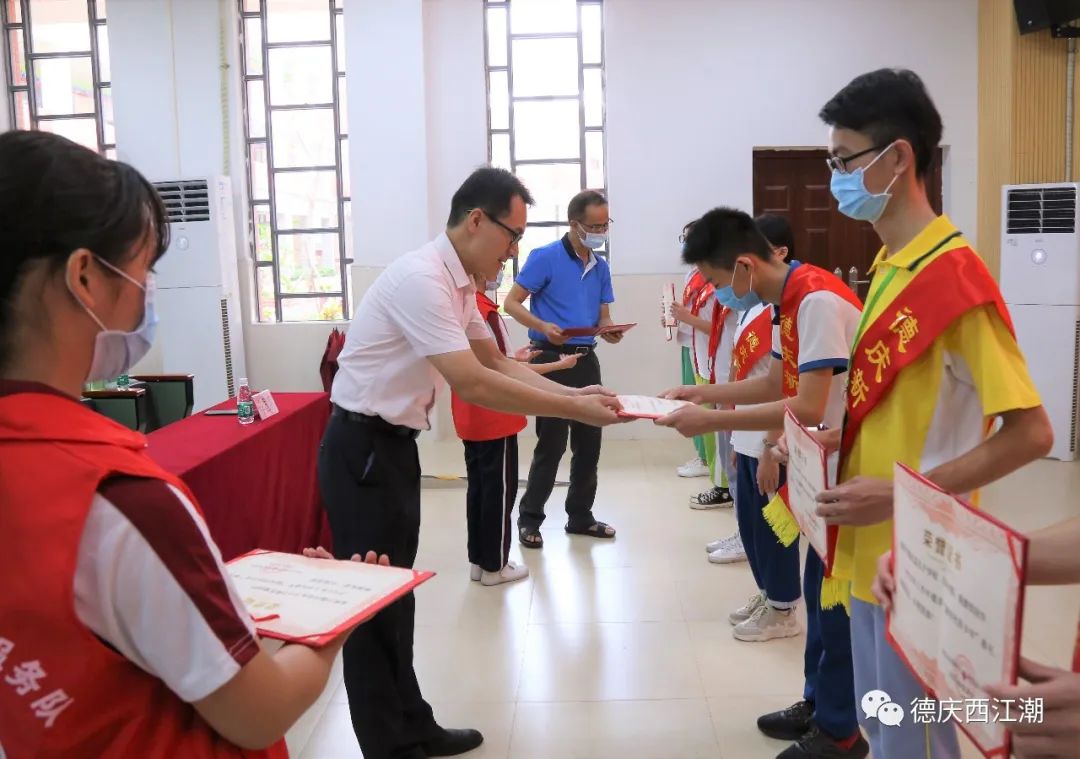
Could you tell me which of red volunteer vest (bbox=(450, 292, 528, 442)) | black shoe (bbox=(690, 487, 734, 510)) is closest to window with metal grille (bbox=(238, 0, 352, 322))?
black shoe (bbox=(690, 487, 734, 510))

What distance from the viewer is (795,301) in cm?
228

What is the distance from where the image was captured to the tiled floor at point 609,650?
8.41 feet

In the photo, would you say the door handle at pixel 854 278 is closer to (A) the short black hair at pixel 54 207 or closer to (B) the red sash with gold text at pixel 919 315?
(B) the red sash with gold text at pixel 919 315

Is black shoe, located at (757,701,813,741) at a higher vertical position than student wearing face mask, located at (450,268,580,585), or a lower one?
lower

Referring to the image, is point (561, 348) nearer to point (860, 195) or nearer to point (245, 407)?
point (245, 407)

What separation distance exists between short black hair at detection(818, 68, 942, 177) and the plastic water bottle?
2.60 metres

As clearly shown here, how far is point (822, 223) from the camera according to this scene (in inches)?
275

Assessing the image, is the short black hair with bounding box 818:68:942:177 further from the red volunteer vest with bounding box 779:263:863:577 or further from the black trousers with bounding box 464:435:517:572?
the black trousers with bounding box 464:435:517:572

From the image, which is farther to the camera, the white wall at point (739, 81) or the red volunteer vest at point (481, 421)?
the white wall at point (739, 81)

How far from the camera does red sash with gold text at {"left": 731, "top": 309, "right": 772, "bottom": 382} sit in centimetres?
295

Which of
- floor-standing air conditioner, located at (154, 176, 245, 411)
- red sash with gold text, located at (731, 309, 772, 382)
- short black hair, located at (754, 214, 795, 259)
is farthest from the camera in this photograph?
floor-standing air conditioner, located at (154, 176, 245, 411)

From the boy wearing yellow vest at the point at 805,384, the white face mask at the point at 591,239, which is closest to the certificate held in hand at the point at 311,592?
the boy wearing yellow vest at the point at 805,384

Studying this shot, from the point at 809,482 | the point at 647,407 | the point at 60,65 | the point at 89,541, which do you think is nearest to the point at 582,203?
the point at 647,407

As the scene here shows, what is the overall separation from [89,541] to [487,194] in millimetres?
1720
